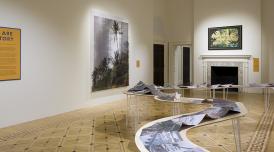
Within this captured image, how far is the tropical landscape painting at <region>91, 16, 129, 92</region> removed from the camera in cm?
914

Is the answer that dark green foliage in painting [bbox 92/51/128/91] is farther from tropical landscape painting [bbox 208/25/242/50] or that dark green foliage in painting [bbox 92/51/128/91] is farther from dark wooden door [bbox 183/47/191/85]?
dark wooden door [bbox 183/47/191/85]

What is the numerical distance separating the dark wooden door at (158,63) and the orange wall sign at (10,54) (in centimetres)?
831

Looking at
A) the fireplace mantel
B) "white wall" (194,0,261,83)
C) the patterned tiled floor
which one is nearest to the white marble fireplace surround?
the fireplace mantel

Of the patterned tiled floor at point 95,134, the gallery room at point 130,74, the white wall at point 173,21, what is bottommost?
the patterned tiled floor at point 95,134

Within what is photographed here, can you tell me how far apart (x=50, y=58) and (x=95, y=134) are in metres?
2.94

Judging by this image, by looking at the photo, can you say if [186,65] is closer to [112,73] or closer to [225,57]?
[225,57]

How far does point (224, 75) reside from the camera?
13289 millimetres

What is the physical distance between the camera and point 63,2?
7.76m

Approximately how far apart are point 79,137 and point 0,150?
4.39 ft

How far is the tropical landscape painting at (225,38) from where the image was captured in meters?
12.5

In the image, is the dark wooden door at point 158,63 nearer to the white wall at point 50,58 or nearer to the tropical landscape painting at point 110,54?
the tropical landscape painting at point 110,54

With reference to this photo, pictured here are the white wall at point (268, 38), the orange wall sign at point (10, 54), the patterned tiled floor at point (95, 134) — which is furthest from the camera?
the white wall at point (268, 38)

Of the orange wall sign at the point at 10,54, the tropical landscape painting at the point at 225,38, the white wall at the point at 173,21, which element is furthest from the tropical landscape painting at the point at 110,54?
the tropical landscape painting at the point at 225,38

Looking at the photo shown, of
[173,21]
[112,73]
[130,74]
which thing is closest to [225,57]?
[173,21]
